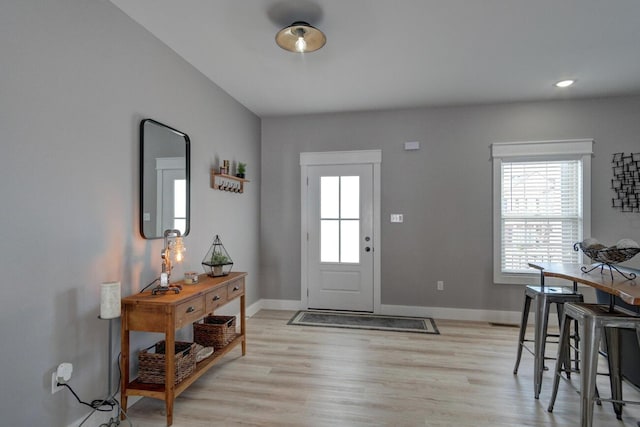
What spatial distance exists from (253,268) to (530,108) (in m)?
4.03

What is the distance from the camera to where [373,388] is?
2.55m

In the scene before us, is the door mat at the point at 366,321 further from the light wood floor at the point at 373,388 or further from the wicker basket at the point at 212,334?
the wicker basket at the point at 212,334

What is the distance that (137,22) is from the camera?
2414 millimetres

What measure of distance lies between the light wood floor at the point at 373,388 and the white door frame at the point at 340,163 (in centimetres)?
103

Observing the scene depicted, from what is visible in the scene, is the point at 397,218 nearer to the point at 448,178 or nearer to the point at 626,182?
the point at 448,178

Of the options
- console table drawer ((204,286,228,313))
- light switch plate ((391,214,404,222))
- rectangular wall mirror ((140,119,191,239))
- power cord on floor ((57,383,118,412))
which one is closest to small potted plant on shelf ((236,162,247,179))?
rectangular wall mirror ((140,119,191,239))

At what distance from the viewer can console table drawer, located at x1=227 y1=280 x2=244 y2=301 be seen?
2.92 m

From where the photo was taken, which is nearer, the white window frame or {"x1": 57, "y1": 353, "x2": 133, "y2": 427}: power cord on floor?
{"x1": 57, "y1": 353, "x2": 133, "y2": 427}: power cord on floor

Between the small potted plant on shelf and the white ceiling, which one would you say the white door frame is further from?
the small potted plant on shelf

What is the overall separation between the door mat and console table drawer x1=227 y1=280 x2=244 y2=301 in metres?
1.17

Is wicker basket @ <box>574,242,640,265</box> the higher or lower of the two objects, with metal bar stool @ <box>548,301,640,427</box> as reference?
higher

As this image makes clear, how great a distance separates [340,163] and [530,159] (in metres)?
2.32

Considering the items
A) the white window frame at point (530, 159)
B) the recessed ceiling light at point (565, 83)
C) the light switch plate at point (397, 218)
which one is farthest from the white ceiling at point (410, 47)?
the light switch plate at point (397, 218)

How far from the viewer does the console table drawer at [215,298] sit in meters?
2.56
